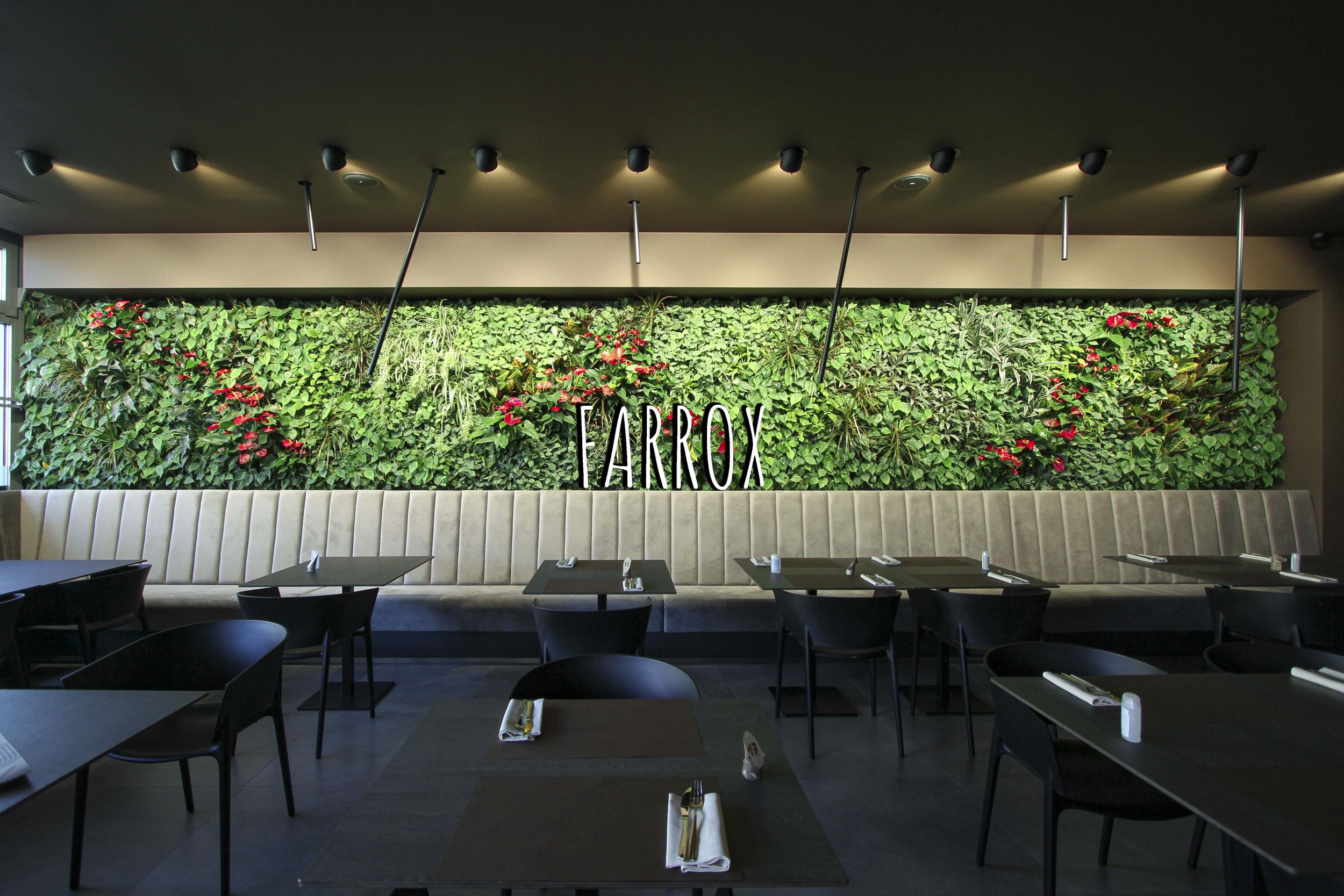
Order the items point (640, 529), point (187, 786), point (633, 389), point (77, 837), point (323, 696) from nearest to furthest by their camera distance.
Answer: point (77, 837) → point (187, 786) → point (323, 696) → point (640, 529) → point (633, 389)

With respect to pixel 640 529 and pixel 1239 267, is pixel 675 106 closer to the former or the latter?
pixel 640 529

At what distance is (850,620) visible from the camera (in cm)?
308

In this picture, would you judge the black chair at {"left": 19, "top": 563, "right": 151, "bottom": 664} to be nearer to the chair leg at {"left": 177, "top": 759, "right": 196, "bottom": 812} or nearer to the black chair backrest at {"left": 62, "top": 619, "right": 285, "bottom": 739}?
the chair leg at {"left": 177, "top": 759, "right": 196, "bottom": 812}

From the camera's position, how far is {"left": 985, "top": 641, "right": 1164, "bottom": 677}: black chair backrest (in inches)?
82.4

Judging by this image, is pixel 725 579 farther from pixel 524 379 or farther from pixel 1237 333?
pixel 1237 333

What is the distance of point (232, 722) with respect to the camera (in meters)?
2.03

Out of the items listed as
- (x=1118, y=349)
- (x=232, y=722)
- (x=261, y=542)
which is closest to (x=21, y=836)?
(x=232, y=722)

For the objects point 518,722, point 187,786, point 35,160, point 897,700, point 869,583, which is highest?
point 35,160

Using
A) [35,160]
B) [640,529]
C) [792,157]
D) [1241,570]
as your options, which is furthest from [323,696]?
[1241,570]

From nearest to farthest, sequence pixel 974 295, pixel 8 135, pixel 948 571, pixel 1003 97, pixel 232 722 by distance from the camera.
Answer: pixel 232 722 → pixel 1003 97 → pixel 8 135 → pixel 948 571 → pixel 974 295

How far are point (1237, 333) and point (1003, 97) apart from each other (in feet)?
9.49

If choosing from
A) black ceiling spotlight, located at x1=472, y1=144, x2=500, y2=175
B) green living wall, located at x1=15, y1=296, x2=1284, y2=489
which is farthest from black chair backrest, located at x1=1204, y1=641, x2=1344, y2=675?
black ceiling spotlight, located at x1=472, y1=144, x2=500, y2=175

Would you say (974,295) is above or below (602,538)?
above

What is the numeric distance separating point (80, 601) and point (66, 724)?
92.9 inches
